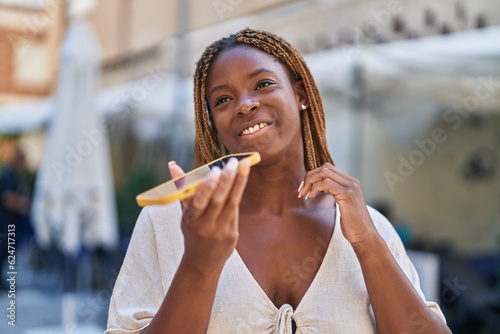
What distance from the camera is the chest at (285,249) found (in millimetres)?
1539

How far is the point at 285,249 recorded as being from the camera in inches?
63.9

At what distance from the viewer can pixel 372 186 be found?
8.25 metres

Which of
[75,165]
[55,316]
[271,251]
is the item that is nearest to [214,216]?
[271,251]

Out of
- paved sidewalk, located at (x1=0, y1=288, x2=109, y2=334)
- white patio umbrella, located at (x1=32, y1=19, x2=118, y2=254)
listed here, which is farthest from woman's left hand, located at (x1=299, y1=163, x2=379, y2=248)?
white patio umbrella, located at (x1=32, y1=19, x2=118, y2=254)

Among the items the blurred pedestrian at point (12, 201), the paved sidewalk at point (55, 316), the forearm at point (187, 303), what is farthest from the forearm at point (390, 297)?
the blurred pedestrian at point (12, 201)

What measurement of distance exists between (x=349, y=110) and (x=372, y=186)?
1.44 m

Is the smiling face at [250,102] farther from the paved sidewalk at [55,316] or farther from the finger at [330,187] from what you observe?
the paved sidewalk at [55,316]

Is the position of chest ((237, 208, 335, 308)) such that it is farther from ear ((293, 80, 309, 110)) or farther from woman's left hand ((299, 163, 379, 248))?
ear ((293, 80, 309, 110))

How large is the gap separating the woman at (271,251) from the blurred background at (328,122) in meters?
1.80

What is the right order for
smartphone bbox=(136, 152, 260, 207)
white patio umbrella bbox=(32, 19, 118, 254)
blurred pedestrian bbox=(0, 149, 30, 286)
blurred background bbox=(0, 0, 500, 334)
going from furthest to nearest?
blurred pedestrian bbox=(0, 149, 30, 286) → white patio umbrella bbox=(32, 19, 118, 254) → blurred background bbox=(0, 0, 500, 334) → smartphone bbox=(136, 152, 260, 207)

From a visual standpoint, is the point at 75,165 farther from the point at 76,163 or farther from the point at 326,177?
the point at 326,177

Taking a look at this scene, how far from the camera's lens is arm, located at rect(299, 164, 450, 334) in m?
1.47

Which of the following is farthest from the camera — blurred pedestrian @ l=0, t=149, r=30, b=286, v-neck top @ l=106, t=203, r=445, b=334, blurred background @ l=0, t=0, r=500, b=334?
blurred pedestrian @ l=0, t=149, r=30, b=286

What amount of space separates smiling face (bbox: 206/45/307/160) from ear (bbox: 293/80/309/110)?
126 millimetres
